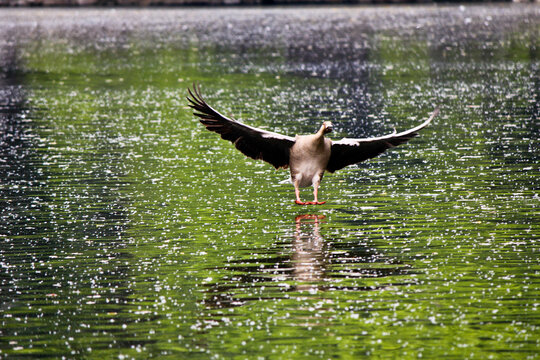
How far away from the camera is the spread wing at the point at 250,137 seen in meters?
14.2

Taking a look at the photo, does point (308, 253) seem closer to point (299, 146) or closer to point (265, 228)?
point (265, 228)

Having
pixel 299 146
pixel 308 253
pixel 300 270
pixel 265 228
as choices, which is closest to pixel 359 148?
pixel 299 146

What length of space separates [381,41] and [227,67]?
1481cm

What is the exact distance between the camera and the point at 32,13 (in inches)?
3745

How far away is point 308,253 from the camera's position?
12531mm

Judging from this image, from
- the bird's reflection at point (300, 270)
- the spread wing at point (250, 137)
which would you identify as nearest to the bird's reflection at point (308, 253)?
the bird's reflection at point (300, 270)

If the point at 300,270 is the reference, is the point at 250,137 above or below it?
above

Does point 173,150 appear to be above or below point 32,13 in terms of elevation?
below

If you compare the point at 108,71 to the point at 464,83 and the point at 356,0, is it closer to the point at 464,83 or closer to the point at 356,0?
the point at 464,83

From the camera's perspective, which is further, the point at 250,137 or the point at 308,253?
the point at 250,137

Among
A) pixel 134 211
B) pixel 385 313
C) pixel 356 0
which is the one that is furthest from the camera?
pixel 356 0

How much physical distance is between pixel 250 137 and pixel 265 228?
134 centimetres

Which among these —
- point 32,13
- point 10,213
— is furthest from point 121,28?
point 10,213

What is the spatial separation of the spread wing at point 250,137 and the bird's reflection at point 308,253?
0.97 meters
